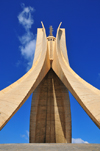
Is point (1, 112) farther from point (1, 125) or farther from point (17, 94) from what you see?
point (17, 94)

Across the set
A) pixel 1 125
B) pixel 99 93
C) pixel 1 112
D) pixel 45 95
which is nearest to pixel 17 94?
pixel 1 112

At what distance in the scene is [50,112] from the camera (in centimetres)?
1152

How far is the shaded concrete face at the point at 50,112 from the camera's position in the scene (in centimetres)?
1116

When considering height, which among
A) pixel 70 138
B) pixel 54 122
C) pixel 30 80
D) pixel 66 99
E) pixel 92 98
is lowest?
pixel 70 138

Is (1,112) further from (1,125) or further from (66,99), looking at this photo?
(66,99)

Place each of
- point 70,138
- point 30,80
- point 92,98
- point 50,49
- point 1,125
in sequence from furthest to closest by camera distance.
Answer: point 70,138, point 50,49, point 30,80, point 92,98, point 1,125

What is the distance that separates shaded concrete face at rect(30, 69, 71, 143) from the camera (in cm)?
1116

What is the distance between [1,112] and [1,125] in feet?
1.74

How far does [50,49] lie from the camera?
33.6 ft

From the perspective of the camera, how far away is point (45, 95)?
11.7m

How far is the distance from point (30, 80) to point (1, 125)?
2893 mm

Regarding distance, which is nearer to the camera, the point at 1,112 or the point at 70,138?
the point at 1,112

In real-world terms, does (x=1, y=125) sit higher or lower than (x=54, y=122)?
higher

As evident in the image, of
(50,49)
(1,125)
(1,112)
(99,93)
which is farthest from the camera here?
(50,49)
